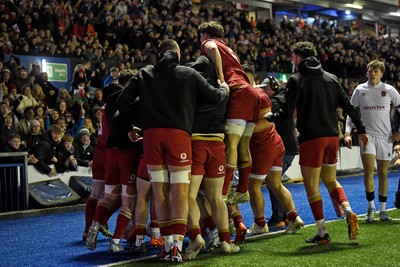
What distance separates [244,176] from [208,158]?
1.17 meters

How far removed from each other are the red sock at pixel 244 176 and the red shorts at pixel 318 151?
717mm

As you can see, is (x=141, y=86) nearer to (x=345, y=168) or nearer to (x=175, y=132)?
(x=175, y=132)

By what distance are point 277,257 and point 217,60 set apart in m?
2.10

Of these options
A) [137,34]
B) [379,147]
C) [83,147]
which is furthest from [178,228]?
[137,34]

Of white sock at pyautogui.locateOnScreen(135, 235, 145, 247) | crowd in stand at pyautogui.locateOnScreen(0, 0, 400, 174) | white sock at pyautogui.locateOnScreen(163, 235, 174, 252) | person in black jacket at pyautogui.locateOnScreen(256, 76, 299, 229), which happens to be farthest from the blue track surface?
crowd in stand at pyautogui.locateOnScreen(0, 0, 400, 174)

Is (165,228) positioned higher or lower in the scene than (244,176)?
lower

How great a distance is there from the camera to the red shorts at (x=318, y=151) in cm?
688

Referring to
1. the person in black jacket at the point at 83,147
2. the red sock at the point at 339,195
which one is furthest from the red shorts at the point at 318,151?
the person in black jacket at the point at 83,147

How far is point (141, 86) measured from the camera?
618 centimetres

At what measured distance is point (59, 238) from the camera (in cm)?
841

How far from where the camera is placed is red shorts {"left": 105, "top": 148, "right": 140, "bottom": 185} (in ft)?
23.0

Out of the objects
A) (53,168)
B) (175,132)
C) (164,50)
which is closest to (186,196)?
(175,132)

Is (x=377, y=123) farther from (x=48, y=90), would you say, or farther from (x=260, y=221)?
(x=48, y=90)

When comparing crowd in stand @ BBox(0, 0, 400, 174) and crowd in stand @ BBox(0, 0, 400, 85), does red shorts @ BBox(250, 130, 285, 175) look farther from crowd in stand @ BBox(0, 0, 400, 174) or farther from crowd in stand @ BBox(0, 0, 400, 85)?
crowd in stand @ BBox(0, 0, 400, 85)
